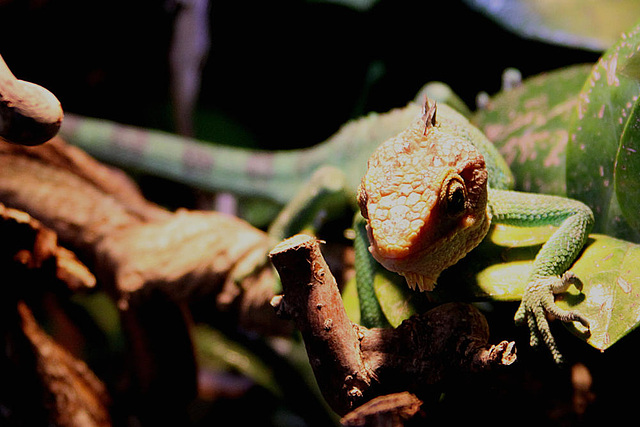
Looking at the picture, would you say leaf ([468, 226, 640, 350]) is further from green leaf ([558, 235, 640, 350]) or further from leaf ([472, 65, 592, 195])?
leaf ([472, 65, 592, 195])

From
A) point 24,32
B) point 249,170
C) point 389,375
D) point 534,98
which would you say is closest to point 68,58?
point 24,32

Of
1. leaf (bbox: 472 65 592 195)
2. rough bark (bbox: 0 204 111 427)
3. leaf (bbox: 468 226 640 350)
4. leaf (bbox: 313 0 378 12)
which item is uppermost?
leaf (bbox: 313 0 378 12)

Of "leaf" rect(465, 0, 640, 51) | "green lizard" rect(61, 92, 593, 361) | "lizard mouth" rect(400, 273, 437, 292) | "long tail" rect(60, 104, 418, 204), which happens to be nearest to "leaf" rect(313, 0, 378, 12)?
"leaf" rect(465, 0, 640, 51)

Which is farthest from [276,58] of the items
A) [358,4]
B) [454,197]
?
[454,197]

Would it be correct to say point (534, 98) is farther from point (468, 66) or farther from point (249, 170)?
point (249, 170)

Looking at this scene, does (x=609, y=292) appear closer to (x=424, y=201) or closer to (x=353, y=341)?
(x=424, y=201)

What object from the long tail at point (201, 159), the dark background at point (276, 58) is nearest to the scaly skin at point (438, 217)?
the long tail at point (201, 159)

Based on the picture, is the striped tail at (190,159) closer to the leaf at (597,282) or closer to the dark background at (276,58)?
the dark background at (276,58)
